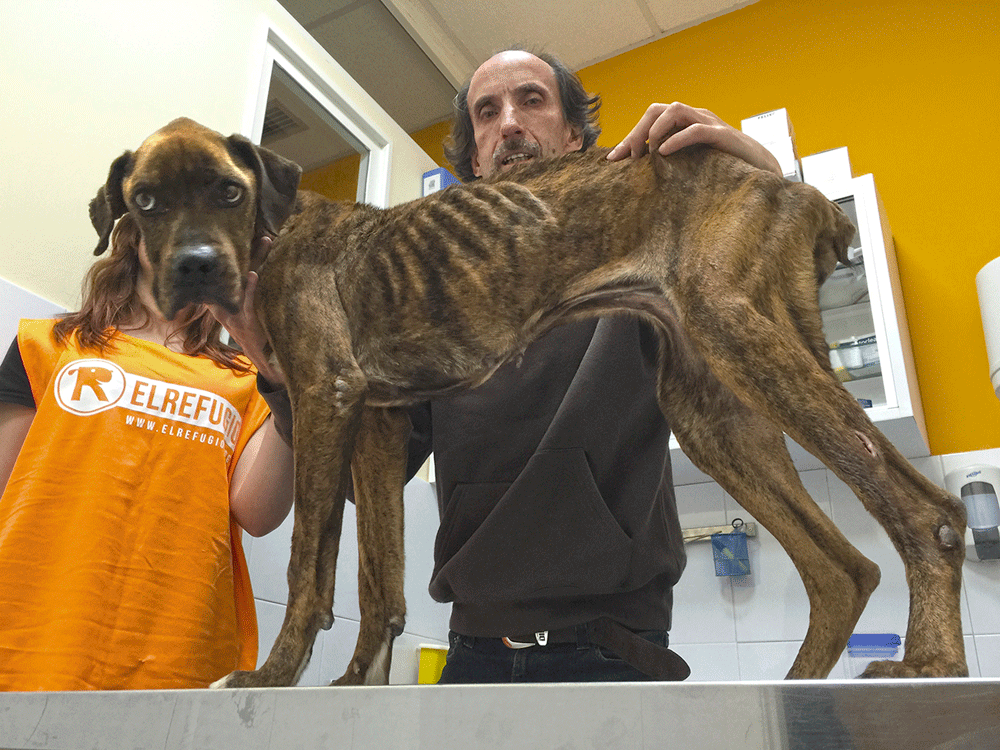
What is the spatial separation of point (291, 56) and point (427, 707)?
2.52 meters

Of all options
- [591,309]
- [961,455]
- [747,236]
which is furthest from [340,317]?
[961,455]

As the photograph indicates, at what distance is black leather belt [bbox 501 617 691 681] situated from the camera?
46.2 inches

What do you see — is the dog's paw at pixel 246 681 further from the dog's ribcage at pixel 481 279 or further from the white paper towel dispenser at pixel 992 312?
the white paper towel dispenser at pixel 992 312

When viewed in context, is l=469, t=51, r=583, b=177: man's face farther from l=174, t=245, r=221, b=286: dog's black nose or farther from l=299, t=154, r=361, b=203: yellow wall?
l=299, t=154, r=361, b=203: yellow wall

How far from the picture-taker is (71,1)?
1901 mm

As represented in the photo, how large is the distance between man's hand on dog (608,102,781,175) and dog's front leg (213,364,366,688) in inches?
19.5

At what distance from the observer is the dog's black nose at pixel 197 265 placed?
0.89m

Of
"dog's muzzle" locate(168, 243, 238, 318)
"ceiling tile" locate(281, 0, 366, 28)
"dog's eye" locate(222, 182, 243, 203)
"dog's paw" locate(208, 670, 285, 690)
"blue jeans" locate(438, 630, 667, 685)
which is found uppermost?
"ceiling tile" locate(281, 0, 366, 28)

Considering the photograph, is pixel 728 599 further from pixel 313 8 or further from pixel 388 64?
pixel 313 8

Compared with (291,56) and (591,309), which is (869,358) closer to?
(591,309)

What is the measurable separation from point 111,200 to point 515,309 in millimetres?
578

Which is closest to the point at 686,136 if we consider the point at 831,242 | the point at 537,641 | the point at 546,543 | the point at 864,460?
the point at 831,242

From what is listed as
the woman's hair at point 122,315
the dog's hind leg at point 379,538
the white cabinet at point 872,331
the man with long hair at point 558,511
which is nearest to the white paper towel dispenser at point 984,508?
the white cabinet at point 872,331

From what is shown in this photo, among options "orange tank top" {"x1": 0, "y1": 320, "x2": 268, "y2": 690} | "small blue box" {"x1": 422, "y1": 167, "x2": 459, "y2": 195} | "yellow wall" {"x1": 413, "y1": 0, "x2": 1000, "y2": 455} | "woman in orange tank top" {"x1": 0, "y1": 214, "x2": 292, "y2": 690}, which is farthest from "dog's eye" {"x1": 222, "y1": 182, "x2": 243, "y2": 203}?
"yellow wall" {"x1": 413, "y1": 0, "x2": 1000, "y2": 455}
